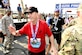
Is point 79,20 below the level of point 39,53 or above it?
above

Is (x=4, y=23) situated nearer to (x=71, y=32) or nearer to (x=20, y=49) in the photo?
(x=20, y=49)

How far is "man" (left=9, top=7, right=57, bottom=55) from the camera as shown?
4.57 meters

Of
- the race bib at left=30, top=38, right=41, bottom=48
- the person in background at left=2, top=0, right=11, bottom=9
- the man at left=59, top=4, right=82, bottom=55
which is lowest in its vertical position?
the person in background at left=2, top=0, right=11, bottom=9

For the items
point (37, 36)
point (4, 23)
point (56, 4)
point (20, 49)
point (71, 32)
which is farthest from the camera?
point (56, 4)

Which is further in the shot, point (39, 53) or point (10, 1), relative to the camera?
point (10, 1)

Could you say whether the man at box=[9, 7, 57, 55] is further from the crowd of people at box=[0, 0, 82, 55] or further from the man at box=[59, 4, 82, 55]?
the man at box=[59, 4, 82, 55]

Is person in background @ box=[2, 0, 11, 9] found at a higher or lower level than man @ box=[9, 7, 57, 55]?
lower

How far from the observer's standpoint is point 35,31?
4625 mm

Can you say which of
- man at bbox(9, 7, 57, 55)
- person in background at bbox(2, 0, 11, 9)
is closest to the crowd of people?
man at bbox(9, 7, 57, 55)

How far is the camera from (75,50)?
2.04m

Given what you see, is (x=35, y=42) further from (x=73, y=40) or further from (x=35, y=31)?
(x=73, y=40)

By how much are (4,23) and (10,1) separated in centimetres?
2684

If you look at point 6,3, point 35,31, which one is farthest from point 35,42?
point 6,3

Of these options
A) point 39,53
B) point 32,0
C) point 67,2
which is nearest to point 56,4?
point 67,2
